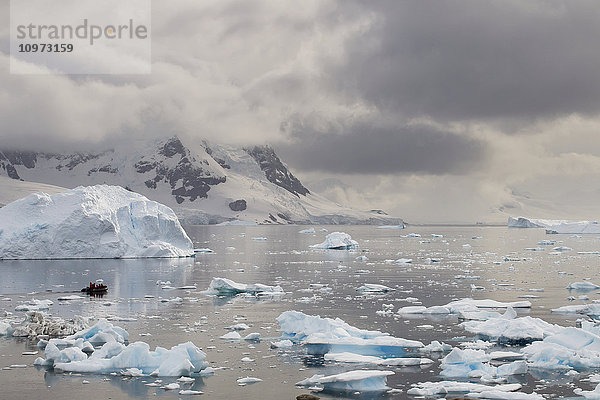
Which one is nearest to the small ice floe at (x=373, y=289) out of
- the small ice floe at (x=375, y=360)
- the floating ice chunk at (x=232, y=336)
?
the floating ice chunk at (x=232, y=336)

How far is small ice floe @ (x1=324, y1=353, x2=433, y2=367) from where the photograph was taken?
16922 mm

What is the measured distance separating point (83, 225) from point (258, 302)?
2483 centimetres

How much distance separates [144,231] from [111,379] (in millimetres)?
38051

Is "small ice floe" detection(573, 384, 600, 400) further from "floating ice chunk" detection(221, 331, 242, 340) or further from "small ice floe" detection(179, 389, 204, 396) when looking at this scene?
"floating ice chunk" detection(221, 331, 242, 340)

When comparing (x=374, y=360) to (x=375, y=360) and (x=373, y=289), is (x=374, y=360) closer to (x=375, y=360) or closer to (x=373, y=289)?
(x=375, y=360)

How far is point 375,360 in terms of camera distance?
56.2 ft

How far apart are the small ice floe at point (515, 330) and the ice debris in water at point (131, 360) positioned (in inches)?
359

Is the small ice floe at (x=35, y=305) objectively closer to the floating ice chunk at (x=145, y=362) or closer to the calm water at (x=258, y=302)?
the calm water at (x=258, y=302)

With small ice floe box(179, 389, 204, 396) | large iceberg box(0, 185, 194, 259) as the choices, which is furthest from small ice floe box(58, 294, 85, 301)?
large iceberg box(0, 185, 194, 259)

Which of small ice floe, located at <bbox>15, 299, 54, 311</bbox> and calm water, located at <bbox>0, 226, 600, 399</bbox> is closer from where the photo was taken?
calm water, located at <bbox>0, 226, 600, 399</bbox>

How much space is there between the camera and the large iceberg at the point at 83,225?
1922 inches

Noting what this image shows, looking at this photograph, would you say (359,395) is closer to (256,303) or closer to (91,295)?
(256,303)

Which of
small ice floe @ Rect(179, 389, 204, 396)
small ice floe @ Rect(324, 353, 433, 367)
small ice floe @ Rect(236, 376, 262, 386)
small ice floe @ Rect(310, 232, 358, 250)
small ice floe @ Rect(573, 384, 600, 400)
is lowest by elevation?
small ice floe @ Rect(573, 384, 600, 400)

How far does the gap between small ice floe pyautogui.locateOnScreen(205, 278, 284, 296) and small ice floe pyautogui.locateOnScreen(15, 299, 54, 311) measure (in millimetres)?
7371
